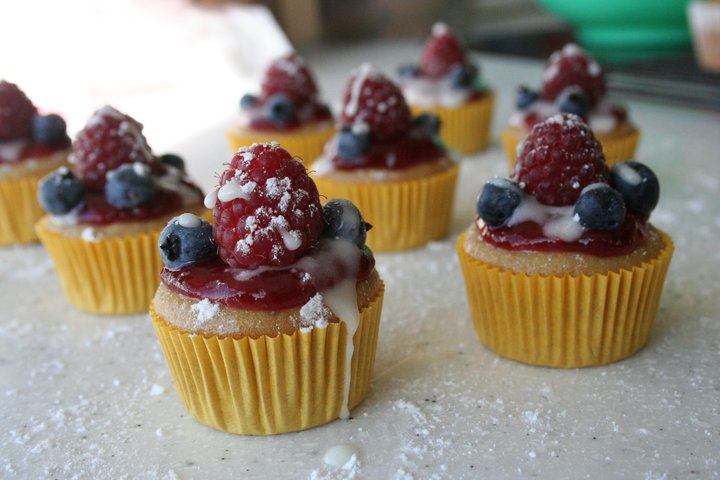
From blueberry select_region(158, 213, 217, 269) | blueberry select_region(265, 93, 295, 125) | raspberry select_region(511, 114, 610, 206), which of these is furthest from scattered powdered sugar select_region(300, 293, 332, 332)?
blueberry select_region(265, 93, 295, 125)

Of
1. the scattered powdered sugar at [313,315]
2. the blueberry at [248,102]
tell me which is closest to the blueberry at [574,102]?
the blueberry at [248,102]

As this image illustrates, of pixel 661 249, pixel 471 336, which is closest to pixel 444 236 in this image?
pixel 471 336

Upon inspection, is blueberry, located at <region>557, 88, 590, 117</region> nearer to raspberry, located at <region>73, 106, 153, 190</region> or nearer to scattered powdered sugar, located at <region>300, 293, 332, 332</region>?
raspberry, located at <region>73, 106, 153, 190</region>

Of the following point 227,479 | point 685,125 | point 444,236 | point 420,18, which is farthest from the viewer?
point 420,18

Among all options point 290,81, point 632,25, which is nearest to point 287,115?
point 290,81

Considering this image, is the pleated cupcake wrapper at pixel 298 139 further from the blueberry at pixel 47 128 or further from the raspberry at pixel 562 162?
the raspberry at pixel 562 162

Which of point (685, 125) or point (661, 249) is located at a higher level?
point (661, 249)

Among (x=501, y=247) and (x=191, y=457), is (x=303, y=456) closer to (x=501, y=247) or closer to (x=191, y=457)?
(x=191, y=457)
